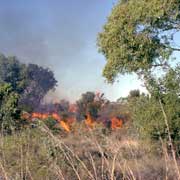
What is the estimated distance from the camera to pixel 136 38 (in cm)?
1644

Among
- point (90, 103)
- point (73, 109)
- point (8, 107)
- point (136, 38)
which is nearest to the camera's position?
point (136, 38)

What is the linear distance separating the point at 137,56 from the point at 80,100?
5245cm

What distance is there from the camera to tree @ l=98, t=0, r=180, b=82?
16.3 meters

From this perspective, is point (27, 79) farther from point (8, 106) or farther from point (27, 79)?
point (8, 106)

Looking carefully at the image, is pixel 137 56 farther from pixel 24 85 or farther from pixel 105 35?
pixel 24 85

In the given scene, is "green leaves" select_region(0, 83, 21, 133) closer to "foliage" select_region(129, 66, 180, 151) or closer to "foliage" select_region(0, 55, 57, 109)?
"foliage" select_region(129, 66, 180, 151)

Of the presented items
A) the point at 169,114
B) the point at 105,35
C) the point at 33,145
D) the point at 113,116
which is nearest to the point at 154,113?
the point at 169,114

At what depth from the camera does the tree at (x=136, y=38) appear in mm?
16281

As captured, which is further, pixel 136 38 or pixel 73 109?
pixel 73 109

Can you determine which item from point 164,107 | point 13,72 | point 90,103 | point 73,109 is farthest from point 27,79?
point 164,107

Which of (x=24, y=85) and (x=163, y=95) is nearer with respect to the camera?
(x=163, y=95)

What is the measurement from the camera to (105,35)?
57.2 feet

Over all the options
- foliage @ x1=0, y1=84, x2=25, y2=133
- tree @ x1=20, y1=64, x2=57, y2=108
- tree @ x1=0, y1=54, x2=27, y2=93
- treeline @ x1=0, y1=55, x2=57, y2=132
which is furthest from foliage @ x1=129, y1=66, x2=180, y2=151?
tree @ x1=20, y1=64, x2=57, y2=108

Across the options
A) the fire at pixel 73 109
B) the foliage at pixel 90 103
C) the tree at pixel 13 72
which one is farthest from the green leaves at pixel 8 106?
the tree at pixel 13 72
